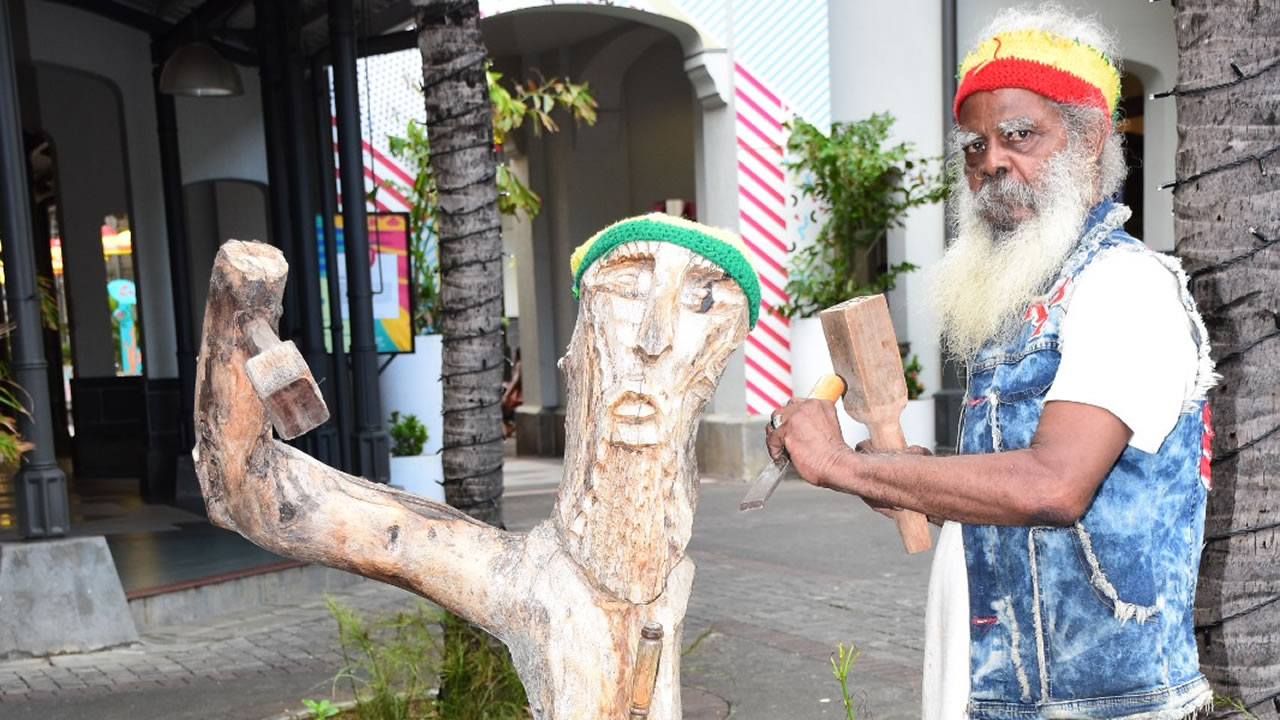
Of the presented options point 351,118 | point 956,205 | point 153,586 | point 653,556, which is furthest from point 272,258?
point 351,118

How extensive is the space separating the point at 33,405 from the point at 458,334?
8.54 feet

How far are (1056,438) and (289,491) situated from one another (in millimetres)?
1248

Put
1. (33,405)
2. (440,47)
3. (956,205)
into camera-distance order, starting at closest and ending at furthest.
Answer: (956,205) → (440,47) → (33,405)

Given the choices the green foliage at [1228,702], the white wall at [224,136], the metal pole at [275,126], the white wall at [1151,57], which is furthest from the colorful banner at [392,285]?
the green foliage at [1228,702]

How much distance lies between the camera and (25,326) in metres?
5.45

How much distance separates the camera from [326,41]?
9.04m

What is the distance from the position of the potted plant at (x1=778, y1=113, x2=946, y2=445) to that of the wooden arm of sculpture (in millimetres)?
7397

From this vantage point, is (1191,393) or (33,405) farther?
(33,405)

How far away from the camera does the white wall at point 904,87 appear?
9953mm

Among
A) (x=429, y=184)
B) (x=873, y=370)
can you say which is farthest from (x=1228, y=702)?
(x=429, y=184)

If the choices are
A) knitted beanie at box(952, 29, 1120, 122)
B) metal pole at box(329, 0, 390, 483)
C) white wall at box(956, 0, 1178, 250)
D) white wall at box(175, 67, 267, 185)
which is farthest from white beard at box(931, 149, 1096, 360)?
white wall at box(956, 0, 1178, 250)

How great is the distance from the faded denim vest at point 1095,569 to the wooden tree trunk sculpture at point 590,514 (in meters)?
0.52

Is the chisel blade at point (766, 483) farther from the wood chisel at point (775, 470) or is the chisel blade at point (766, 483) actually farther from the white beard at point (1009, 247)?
the white beard at point (1009, 247)

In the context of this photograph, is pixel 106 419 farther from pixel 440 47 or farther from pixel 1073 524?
pixel 1073 524
